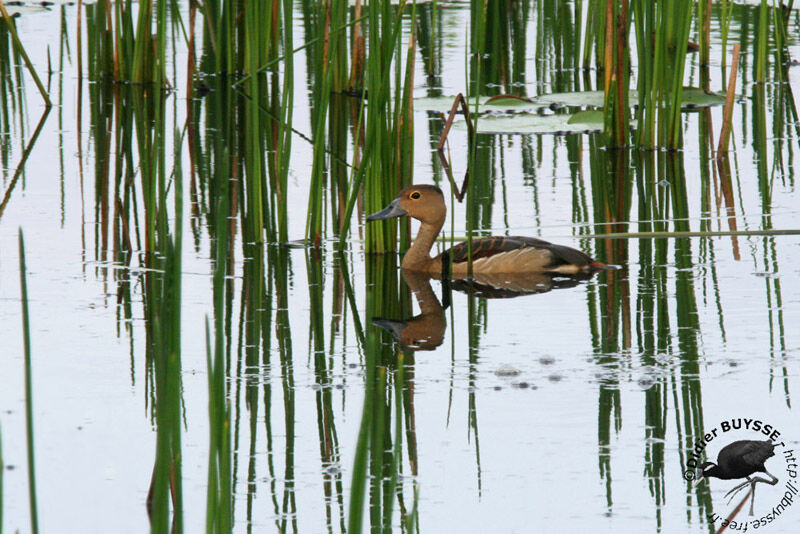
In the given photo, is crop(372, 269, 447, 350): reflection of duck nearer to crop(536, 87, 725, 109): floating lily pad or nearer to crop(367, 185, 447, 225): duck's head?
crop(367, 185, 447, 225): duck's head

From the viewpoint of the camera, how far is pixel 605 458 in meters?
3.79

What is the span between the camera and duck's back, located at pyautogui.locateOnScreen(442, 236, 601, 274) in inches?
244

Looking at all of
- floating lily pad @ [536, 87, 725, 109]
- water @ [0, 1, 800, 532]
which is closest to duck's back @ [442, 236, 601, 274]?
water @ [0, 1, 800, 532]

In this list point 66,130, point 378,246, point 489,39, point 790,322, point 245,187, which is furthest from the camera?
point 489,39

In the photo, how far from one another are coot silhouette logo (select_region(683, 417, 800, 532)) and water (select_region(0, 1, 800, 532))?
0.06 feet

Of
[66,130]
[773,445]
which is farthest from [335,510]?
[66,130]

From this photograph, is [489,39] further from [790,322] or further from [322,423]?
[322,423]

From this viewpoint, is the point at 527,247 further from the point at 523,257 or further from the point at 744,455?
the point at 744,455

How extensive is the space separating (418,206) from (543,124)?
11.4 ft

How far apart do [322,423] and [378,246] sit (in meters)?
2.67

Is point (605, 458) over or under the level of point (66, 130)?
under

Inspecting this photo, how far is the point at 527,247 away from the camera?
6.25m

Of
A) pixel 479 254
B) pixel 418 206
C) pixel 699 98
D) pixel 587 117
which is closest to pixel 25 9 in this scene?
pixel 587 117

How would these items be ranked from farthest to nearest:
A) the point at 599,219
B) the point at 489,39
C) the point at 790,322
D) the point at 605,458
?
the point at 489,39 → the point at 599,219 → the point at 790,322 → the point at 605,458
